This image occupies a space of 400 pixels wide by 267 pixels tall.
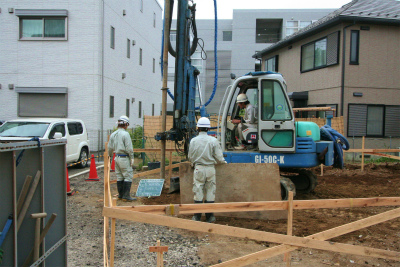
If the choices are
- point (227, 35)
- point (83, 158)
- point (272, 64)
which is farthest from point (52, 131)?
point (227, 35)

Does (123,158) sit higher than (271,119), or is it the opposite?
(271,119)

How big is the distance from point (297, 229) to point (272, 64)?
52.2ft

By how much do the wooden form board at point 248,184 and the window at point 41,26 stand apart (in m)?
13.4

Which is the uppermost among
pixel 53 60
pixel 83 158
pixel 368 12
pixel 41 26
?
pixel 368 12

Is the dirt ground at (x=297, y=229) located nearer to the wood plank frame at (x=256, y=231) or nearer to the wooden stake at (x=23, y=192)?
the wood plank frame at (x=256, y=231)

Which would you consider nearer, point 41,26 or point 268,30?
point 41,26

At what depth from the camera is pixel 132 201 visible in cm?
735

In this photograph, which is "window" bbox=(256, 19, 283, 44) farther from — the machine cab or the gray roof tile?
the machine cab

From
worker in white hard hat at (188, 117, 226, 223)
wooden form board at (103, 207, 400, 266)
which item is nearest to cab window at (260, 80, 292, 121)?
worker in white hard hat at (188, 117, 226, 223)

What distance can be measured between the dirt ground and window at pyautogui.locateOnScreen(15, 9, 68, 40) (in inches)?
387

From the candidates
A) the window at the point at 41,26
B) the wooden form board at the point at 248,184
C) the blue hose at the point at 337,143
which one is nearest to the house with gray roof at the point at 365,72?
the blue hose at the point at 337,143

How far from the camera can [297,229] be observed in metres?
5.55

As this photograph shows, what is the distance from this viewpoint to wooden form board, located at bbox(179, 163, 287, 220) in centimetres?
623

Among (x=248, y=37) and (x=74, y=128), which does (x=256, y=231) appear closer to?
(x=74, y=128)
